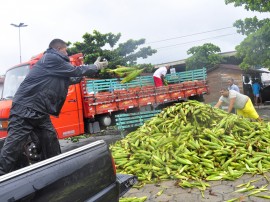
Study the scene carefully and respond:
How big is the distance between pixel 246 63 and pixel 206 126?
10304 mm

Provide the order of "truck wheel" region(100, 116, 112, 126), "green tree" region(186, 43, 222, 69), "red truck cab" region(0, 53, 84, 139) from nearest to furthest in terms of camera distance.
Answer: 1. "red truck cab" region(0, 53, 84, 139)
2. "truck wheel" region(100, 116, 112, 126)
3. "green tree" region(186, 43, 222, 69)

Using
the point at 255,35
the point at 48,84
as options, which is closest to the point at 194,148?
the point at 48,84

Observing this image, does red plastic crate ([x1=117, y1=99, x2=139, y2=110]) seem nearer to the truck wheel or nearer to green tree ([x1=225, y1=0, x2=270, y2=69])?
the truck wheel

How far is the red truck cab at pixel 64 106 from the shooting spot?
24.2 ft

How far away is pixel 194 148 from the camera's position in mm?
5465

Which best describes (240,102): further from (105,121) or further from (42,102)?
(42,102)

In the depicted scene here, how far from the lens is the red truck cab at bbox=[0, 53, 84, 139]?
738 centimetres

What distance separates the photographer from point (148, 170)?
5.27 meters

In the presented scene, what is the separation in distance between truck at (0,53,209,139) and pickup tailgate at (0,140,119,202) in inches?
200

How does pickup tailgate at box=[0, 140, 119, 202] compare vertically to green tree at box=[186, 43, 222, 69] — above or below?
below

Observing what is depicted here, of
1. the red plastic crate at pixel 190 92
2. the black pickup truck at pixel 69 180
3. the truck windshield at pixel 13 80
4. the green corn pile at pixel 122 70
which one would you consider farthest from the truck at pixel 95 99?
the black pickup truck at pixel 69 180

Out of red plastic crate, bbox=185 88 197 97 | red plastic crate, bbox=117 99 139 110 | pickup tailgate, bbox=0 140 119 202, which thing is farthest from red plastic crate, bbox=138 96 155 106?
pickup tailgate, bbox=0 140 119 202

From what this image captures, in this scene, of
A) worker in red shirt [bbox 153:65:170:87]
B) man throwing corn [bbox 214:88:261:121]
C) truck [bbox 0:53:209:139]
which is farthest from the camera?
worker in red shirt [bbox 153:65:170:87]

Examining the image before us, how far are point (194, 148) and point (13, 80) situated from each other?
16.7ft
